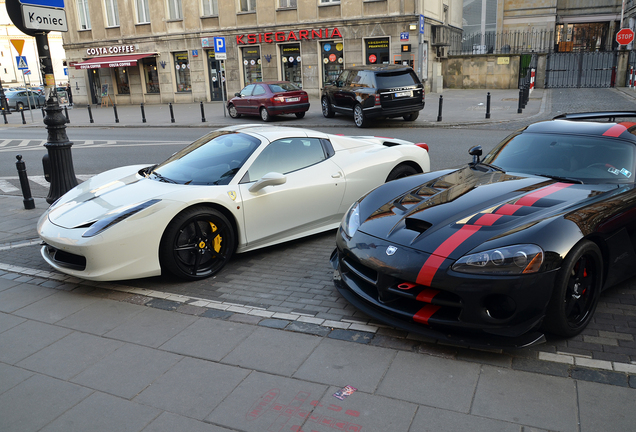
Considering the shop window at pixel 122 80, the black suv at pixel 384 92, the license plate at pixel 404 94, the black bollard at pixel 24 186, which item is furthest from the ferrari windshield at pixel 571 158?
the shop window at pixel 122 80

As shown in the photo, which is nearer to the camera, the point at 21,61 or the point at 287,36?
the point at 21,61

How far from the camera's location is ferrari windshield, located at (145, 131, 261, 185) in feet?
17.4

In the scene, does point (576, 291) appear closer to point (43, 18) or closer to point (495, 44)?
point (43, 18)

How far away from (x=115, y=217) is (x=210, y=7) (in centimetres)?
2886

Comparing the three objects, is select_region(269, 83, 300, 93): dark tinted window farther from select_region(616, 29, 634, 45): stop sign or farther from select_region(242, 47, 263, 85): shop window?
select_region(616, 29, 634, 45): stop sign

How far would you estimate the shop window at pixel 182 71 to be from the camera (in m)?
31.6

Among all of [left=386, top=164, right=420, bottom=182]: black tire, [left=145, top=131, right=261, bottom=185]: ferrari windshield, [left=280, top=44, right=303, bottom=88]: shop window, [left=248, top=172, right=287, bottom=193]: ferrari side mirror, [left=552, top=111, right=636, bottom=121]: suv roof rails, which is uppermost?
[left=280, top=44, right=303, bottom=88]: shop window

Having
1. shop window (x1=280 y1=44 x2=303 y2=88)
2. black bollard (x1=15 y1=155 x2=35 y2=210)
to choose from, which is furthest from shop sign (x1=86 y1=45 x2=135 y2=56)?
black bollard (x1=15 y1=155 x2=35 y2=210)

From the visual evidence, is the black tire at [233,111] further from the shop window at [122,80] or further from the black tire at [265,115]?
the shop window at [122,80]

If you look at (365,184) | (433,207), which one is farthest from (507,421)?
(365,184)

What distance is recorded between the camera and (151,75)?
33.2 meters

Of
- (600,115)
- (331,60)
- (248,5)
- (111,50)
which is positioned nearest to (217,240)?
(600,115)

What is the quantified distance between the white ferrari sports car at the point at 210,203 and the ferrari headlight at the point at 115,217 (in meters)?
0.01

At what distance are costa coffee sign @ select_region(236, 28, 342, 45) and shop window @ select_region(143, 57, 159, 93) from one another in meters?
6.53
